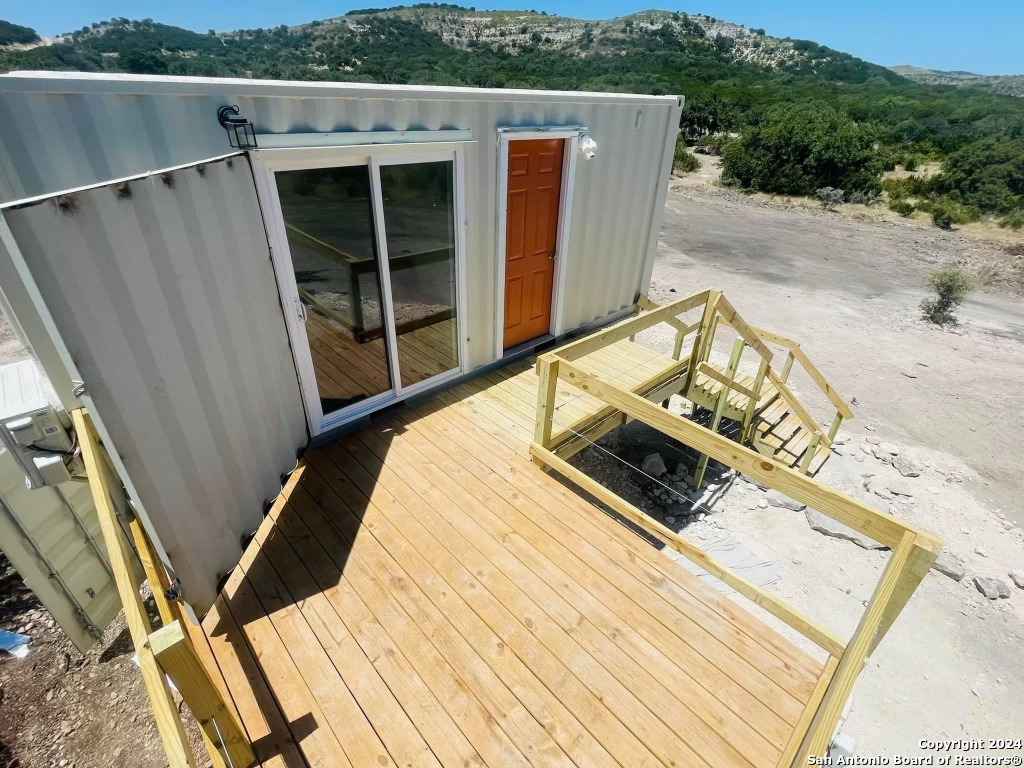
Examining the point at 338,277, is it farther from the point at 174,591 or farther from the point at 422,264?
the point at 174,591

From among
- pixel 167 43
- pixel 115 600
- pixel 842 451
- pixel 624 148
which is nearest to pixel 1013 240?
pixel 842 451

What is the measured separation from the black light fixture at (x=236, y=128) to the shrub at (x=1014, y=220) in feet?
80.5

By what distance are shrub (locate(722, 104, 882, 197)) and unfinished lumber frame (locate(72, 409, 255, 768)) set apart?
89.2 feet

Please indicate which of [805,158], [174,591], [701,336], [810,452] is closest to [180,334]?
[174,591]

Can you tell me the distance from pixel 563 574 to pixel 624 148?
4.61 metres

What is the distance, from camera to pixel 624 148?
5426 mm

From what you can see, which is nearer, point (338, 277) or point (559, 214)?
point (338, 277)

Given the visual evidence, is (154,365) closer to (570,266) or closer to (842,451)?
(570,266)

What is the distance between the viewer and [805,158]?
22.7m

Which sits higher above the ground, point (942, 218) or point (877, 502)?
point (942, 218)

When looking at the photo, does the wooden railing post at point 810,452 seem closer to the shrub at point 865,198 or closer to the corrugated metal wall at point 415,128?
the corrugated metal wall at point 415,128

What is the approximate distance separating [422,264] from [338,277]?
739mm

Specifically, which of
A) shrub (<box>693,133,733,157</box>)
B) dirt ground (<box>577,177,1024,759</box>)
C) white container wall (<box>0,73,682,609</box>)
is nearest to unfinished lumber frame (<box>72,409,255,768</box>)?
white container wall (<box>0,73,682,609</box>)

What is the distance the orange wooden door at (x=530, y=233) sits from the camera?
4688mm
